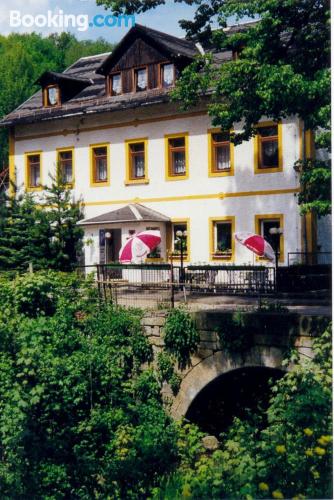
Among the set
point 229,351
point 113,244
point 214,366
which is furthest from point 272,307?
point 113,244

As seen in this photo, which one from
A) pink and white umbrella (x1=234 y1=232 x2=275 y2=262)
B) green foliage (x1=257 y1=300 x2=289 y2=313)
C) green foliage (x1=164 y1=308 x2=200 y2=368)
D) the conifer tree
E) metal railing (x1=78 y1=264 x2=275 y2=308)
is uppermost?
the conifer tree

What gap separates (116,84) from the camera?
81.1 ft

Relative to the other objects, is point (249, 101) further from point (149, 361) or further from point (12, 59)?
point (12, 59)

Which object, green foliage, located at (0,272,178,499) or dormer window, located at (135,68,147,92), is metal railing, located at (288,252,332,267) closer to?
green foliage, located at (0,272,178,499)

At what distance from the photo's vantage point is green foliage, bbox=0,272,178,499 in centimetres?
1303

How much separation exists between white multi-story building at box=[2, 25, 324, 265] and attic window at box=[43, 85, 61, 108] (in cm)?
4

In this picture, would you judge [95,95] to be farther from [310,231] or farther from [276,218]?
[310,231]

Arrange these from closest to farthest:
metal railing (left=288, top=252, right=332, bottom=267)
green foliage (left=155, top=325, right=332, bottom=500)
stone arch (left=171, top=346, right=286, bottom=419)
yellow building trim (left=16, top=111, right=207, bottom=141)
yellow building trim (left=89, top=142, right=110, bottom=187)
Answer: green foliage (left=155, top=325, right=332, bottom=500)
stone arch (left=171, top=346, right=286, bottom=419)
metal railing (left=288, top=252, right=332, bottom=267)
yellow building trim (left=16, top=111, right=207, bottom=141)
yellow building trim (left=89, top=142, right=110, bottom=187)

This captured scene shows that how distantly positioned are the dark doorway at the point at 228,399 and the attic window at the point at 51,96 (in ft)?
47.1

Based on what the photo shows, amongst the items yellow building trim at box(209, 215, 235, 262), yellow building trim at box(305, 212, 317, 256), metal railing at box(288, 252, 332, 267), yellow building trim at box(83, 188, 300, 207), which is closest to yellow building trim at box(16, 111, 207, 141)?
yellow building trim at box(83, 188, 300, 207)

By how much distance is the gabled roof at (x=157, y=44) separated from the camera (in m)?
22.3

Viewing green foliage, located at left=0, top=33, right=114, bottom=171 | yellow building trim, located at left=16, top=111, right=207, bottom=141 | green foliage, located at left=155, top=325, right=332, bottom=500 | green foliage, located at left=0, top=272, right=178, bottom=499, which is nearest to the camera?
green foliage, located at left=155, top=325, right=332, bottom=500

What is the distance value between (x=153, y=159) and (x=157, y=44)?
3.59 meters

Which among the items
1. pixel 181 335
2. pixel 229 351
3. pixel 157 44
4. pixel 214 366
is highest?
pixel 157 44
